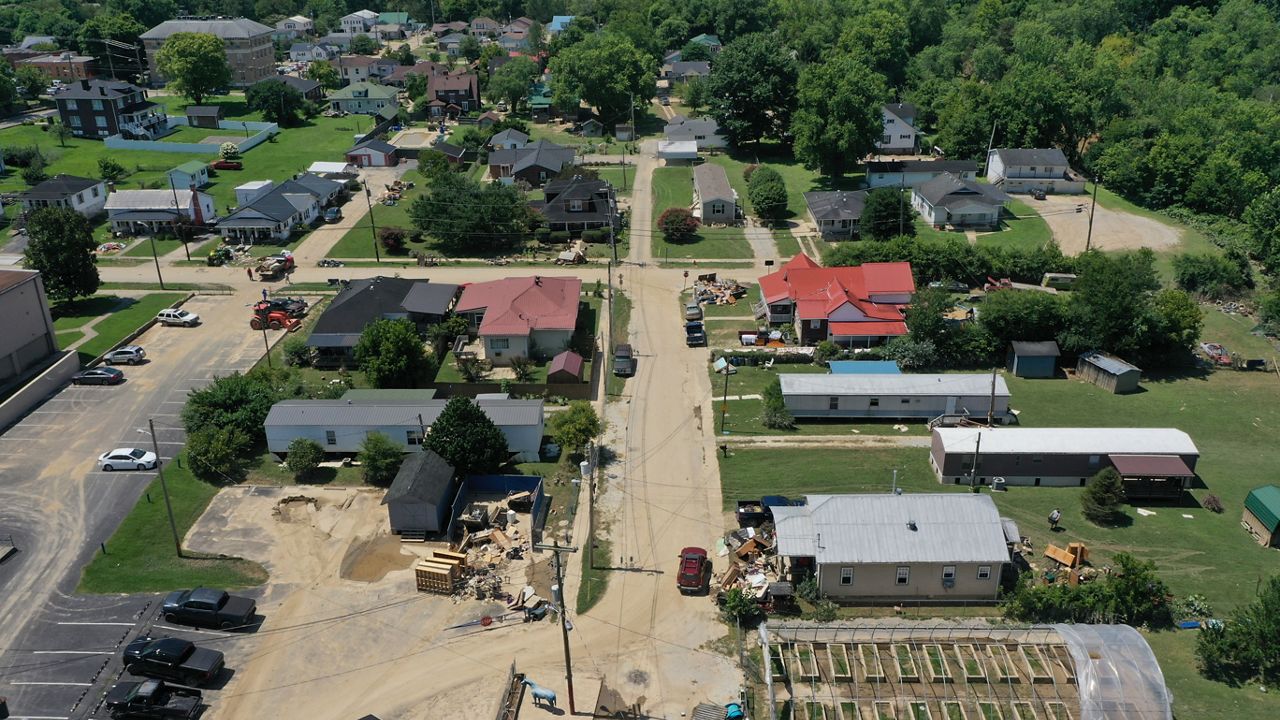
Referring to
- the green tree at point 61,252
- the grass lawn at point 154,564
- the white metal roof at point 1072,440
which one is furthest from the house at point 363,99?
the white metal roof at point 1072,440

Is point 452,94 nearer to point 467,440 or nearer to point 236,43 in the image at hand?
point 236,43

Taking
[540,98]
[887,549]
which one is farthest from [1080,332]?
[540,98]

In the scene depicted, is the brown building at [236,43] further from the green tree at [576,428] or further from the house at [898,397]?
the house at [898,397]

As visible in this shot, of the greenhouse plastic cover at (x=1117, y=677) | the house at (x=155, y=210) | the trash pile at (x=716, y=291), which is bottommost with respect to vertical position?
the greenhouse plastic cover at (x=1117, y=677)

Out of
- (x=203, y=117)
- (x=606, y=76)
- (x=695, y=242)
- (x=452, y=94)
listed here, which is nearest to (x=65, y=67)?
(x=203, y=117)

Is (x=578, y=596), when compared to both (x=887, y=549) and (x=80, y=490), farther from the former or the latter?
(x=80, y=490)

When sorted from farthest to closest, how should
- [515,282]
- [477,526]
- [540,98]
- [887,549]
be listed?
1. [540,98]
2. [515,282]
3. [477,526]
4. [887,549]

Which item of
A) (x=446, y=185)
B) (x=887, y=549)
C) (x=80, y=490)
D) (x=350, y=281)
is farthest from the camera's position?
(x=446, y=185)
